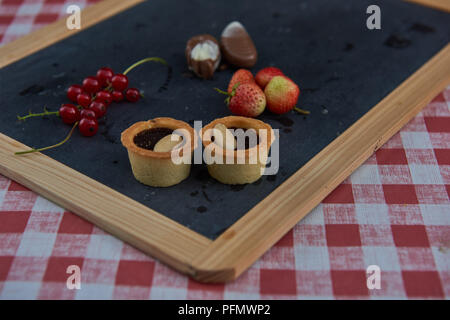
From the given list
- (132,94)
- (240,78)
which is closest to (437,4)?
(240,78)

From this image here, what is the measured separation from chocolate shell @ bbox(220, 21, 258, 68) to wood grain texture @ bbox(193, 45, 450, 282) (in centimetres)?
42

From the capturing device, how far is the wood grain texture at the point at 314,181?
1154 mm

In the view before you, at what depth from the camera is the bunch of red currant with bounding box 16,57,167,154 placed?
1522 mm

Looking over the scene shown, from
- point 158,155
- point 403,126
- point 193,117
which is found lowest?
point 403,126

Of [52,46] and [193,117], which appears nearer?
[193,117]

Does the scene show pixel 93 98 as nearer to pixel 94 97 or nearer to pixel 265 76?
pixel 94 97

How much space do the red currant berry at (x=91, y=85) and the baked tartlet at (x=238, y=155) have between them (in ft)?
1.50

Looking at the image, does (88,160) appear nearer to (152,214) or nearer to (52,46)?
(152,214)

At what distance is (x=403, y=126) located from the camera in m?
1.62

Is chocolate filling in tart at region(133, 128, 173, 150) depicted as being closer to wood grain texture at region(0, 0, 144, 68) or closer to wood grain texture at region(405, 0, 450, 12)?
wood grain texture at region(0, 0, 144, 68)

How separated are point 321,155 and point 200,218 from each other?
367mm

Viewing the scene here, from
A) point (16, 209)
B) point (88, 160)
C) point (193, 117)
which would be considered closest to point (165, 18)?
point (193, 117)

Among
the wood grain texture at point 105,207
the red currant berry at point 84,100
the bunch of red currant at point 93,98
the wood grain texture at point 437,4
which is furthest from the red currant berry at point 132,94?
the wood grain texture at point 437,4
